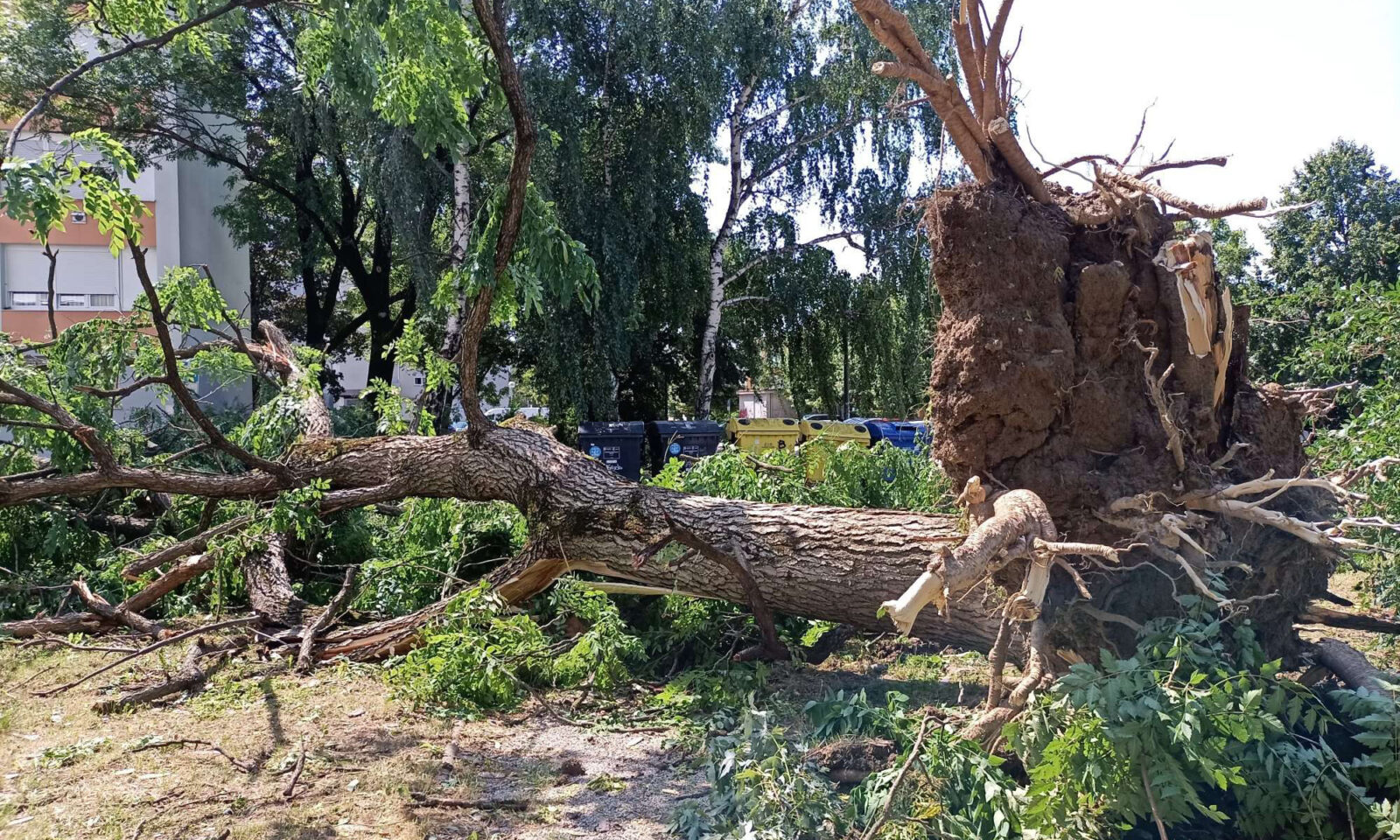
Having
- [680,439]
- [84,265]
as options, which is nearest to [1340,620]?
[680,439]

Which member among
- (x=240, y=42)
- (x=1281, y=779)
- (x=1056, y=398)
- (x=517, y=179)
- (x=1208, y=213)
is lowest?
(x=1281, y=779)

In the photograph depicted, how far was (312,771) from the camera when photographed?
11.8 ft

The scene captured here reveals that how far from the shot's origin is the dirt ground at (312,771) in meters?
3.11

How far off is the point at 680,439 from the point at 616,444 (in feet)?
2.94

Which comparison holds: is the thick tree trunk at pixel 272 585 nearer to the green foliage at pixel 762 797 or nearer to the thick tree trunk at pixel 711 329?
the green foliage at pixel 762 797

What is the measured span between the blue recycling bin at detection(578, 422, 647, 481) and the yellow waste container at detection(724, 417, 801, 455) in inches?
60.4

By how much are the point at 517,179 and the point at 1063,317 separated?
110 inches

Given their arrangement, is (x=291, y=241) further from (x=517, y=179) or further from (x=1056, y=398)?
(x=1056, y=398)

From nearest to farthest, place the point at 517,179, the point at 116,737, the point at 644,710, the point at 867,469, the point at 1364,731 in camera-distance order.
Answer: the point at 1364,731
the point at 116,737
the point at 644,710
the point at 517,179
the point at 867,469

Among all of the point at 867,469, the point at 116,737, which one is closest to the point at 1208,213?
the point at 867,469

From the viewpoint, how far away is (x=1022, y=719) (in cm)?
273

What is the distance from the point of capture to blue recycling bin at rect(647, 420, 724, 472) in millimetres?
12711

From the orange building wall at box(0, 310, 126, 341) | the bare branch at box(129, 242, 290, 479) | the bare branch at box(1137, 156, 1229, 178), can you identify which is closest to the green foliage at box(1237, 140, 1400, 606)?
the bare branch at box(1137, 156, 1229, 178)

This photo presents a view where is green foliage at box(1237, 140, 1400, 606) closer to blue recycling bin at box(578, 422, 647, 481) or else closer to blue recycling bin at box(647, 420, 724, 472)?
blue recycling bin at box(647, 420, 724, 472)
